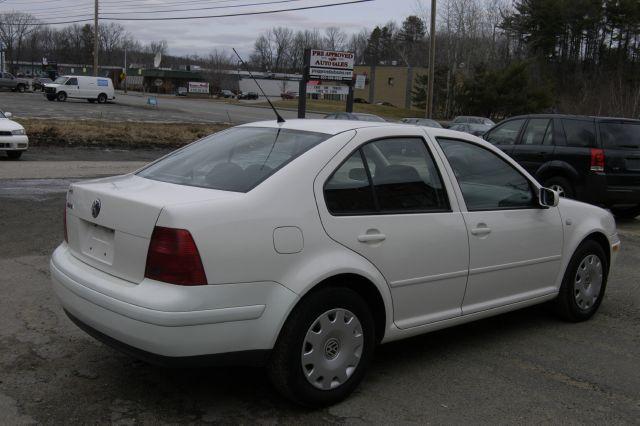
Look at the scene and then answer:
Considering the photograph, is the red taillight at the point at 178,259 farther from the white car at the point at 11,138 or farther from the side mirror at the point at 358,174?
the white car at the point at 11,138

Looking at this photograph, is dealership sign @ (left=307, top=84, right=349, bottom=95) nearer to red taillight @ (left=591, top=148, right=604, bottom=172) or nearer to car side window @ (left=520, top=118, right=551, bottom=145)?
car side window @ (left=520, top=118, right=551, bottom=145)

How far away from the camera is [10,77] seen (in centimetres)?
5834

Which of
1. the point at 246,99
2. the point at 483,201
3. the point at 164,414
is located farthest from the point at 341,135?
the point at 246,99

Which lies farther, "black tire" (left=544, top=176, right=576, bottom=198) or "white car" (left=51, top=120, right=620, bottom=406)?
"black tire" (left=544, top=176, right=576, bottom=198)

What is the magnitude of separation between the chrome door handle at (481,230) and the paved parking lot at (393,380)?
2.98 feet

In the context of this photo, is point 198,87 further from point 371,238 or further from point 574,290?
point 371,238

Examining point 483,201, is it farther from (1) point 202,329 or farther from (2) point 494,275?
(1) point 202,329

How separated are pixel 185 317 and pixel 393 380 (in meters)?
1.60

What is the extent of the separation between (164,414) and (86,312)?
0.70 m

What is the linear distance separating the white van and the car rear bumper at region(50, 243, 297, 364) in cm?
4811

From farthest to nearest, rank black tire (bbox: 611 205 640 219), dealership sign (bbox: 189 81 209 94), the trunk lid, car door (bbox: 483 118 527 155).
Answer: dealership sign (bbox: 189 81 209 94) → car door (bbox: 483 118 527 155) → black tire (bbox: 611 205 640 219) → the trunk lid

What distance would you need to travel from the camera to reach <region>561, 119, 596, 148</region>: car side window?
1063cm

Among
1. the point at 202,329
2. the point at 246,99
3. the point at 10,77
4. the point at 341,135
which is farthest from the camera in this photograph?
the point at 246,99

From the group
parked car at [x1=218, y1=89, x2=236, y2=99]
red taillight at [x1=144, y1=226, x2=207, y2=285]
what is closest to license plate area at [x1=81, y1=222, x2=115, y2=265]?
red taillight at [x1=144, y1=226, x2=207, y2=285]
